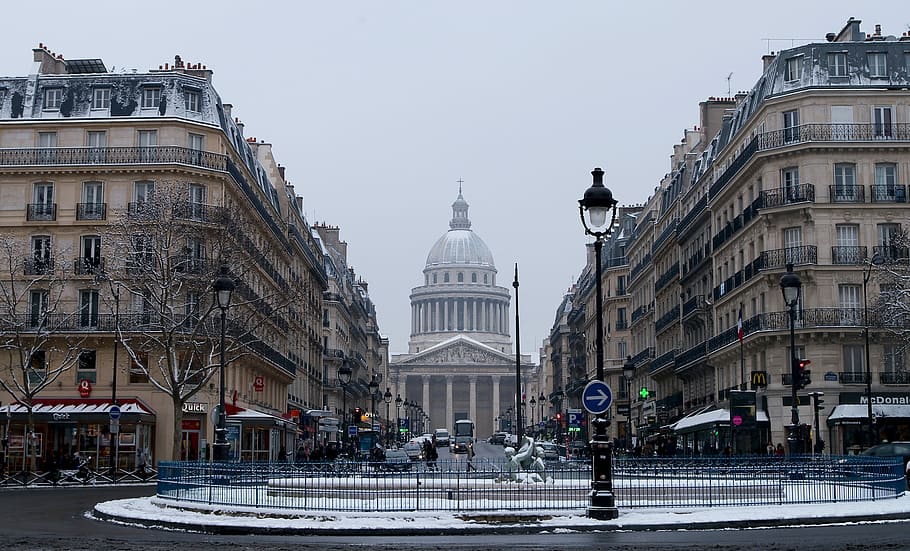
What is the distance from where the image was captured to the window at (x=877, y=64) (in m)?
57.2

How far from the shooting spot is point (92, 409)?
185 ft

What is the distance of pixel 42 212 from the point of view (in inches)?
2349

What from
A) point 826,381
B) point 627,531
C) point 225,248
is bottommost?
point 627,531

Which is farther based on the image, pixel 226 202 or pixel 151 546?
pixel 226 202

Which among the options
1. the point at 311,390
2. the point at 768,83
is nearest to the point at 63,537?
the point at 768,83

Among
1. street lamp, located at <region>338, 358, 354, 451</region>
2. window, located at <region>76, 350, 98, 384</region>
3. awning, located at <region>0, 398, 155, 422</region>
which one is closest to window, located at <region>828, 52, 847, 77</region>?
street lamp, located at <region>338, 358, 354, 451</region>

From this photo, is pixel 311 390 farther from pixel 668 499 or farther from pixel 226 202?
pixel 668 499

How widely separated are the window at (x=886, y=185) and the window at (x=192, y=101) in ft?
95.4

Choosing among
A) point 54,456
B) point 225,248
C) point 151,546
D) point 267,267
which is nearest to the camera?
point 151,546

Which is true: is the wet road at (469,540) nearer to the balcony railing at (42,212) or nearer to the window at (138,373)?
the window at (138,373)

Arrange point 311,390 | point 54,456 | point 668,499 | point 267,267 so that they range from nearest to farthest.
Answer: point 668,499
point 54,456
point 267,267
point 311,390

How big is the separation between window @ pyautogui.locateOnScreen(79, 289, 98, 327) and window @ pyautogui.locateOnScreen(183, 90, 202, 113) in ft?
29.7

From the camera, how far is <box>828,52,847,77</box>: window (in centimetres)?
5719

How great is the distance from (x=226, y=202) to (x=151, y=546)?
4182 cm
